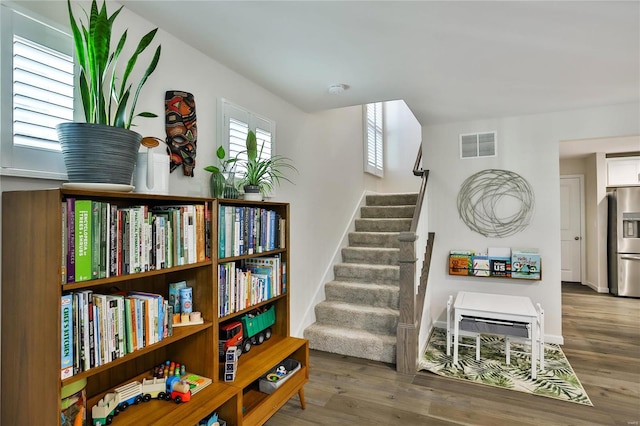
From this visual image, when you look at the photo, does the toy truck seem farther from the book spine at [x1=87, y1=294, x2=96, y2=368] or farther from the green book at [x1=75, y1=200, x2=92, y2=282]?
the green book at [x1=75, y1=200, x2=92, y2=282]

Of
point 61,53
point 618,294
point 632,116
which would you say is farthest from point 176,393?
point 618,294

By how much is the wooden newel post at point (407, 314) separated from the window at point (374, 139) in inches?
95.5

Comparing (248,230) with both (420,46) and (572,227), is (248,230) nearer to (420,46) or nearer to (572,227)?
(420,46)

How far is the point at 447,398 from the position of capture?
2.42m

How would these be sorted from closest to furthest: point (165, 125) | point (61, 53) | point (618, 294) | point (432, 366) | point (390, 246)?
point (61, 53) → point (165, 125) → point (432, 366) → point (390, 246) → point (618, 294)

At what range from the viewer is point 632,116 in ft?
10.6

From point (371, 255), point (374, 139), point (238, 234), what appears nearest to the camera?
point (238, 234)

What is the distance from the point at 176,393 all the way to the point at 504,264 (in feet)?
10.7

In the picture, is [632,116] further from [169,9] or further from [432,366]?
[169,9]

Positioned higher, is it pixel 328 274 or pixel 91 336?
pixel 91 336

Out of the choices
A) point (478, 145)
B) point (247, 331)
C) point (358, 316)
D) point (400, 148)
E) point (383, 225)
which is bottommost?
point (358, 316)

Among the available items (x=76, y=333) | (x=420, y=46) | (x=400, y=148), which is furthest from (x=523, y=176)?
(x=76, y=333)

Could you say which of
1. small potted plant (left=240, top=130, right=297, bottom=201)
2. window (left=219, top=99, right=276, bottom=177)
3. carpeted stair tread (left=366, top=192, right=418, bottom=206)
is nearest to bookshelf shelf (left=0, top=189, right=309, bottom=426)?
small potted plant (left=240, top=130, right=297, bottom=201)

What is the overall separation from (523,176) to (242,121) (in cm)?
293
